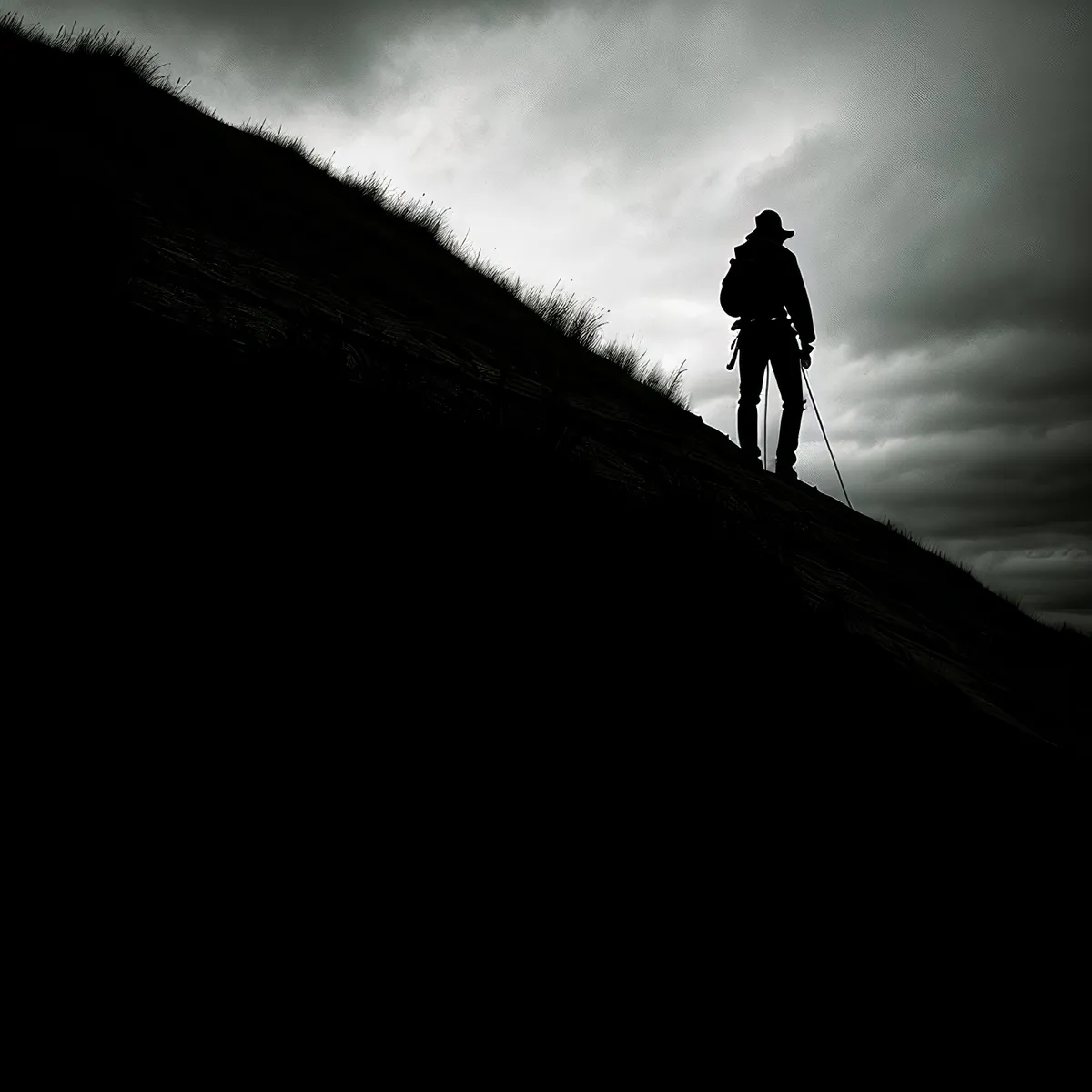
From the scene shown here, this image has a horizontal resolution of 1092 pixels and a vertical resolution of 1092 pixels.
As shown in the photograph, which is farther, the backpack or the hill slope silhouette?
the backpack

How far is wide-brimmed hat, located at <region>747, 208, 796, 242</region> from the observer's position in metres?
6.28

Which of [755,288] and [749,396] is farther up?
[755,288]

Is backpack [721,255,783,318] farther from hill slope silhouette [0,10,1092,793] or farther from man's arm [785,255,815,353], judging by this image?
hill slope silhouette [0,10,1092,793]

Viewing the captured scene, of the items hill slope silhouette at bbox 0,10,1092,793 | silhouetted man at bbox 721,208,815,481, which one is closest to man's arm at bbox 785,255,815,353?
silhouetted man at bbox 721,208,815,481

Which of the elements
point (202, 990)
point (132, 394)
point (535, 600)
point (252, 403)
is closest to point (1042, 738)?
point (535, 600)

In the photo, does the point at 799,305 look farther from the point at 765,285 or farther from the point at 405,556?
the point at 405,556

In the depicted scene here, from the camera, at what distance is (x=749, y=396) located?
6324 mm

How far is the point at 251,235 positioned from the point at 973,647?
5.19 metres

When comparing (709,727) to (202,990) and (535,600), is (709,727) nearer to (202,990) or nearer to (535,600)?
(535,600)

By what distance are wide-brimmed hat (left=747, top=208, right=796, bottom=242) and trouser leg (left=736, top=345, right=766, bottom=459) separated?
3.59 feet

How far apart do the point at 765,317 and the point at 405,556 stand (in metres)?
5.53

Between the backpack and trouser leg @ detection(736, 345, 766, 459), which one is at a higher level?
the backpack

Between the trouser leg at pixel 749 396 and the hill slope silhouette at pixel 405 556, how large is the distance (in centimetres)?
286

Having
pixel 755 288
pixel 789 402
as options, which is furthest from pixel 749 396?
pixel 755 288
